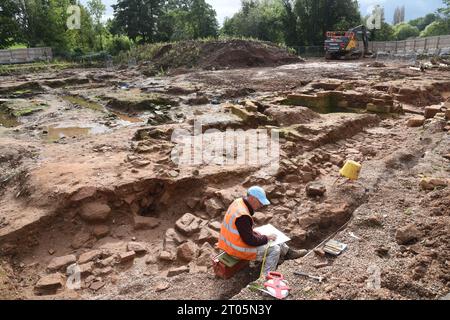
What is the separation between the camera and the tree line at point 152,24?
33875mm

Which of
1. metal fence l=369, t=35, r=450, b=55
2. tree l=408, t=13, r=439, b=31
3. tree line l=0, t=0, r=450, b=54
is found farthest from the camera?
tree l=408, t=13, r=439, b=31

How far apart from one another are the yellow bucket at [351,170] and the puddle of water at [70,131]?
6.48 metres

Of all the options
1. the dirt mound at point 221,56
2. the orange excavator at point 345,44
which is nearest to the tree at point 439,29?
the orange excavator at point 345,44

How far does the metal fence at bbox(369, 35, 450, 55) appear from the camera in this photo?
27.8 m

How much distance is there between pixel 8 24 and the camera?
32.2m

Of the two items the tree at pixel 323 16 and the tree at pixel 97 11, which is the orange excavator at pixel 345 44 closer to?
the tree at pixel 323 16

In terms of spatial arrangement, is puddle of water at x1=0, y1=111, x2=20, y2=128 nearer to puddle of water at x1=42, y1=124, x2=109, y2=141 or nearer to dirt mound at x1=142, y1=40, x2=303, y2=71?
puddle of water at x1=42, y1=124, x2=109, y2=141

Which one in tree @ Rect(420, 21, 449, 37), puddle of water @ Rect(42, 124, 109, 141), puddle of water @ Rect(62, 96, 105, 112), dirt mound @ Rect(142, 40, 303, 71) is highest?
tree @ Rect(420, 21, 449, 37)

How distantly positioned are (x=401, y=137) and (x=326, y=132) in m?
1.98

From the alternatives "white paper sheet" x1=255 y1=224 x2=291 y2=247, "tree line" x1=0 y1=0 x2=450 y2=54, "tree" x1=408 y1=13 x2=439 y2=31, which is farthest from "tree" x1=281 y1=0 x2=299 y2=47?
"tree" x1=408 y1=13 x2=439 y2=31

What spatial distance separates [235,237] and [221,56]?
20.6m

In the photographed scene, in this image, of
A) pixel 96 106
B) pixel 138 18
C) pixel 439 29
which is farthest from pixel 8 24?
pixel 439 29

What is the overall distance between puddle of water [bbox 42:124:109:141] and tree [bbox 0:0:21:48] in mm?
29759

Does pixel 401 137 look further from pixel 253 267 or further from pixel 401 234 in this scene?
pixel 253 267
